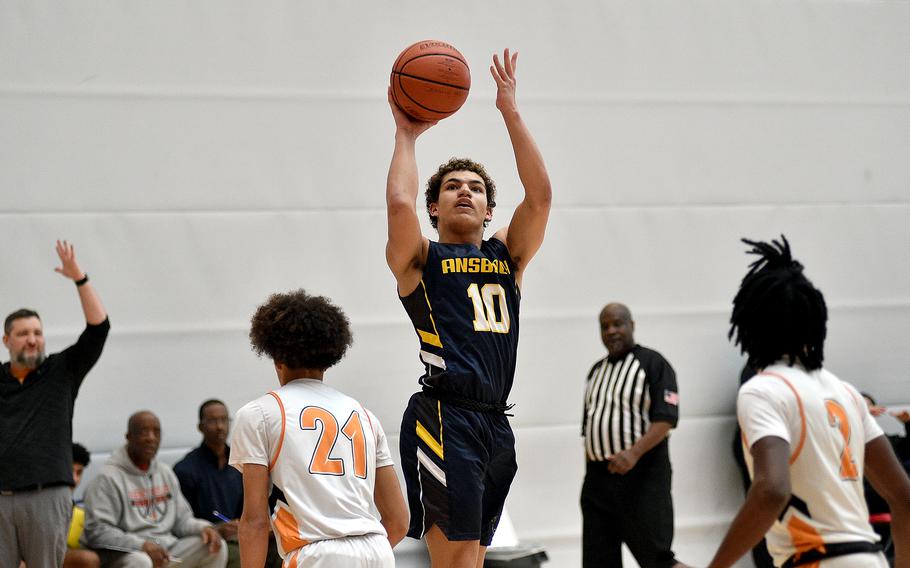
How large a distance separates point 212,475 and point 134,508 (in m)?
0.59

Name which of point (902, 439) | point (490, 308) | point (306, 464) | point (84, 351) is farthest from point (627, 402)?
point (306, 464)

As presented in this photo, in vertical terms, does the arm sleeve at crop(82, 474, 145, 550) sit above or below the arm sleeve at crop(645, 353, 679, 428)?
below

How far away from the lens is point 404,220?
3.58m

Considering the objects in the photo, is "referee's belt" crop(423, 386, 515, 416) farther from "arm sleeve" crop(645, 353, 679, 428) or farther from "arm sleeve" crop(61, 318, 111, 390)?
"arm sleeve" crop(645, 353, 679, 428)

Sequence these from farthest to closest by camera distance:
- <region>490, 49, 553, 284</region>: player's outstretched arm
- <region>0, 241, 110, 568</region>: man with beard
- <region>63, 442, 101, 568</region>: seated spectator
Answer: <region>63, 442, 101, 568</region>: seated spectator
<region>0, 241, 110, 568</region>: man with beard
<region>490, 49, 553, 284</region>: player's outstretched arm

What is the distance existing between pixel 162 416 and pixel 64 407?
1.34 metres

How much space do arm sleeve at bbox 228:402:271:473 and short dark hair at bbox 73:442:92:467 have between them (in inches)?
140

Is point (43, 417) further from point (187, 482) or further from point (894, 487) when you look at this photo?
point (894, 487)

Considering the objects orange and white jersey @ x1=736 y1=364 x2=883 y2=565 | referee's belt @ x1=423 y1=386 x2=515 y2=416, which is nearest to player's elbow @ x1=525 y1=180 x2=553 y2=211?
referee's belt @ x1=423 y1=386 x2=515 y2=416

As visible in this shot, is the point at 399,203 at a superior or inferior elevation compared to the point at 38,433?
superior

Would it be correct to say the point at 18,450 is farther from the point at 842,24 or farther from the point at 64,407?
the point at 842,24

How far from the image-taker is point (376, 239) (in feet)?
23.8

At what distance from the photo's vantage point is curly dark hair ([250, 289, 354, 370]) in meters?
3.36

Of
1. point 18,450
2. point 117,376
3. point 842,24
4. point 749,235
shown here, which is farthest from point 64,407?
point 842,24
